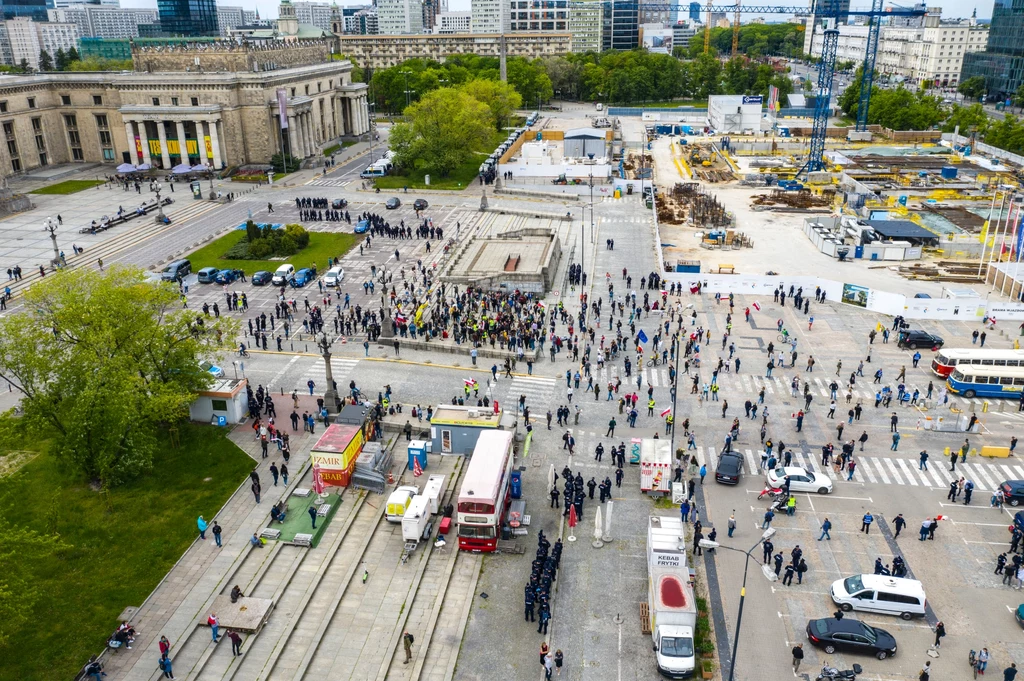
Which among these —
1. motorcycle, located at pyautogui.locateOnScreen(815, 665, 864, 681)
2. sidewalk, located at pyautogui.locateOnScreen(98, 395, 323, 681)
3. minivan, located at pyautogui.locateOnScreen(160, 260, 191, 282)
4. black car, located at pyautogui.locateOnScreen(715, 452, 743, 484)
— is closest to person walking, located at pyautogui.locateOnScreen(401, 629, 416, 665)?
sidewalk, located at pyautogui.locateOnScreen(98, 395, 323, 681)

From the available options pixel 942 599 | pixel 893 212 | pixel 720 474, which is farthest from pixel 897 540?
pixel 893 212

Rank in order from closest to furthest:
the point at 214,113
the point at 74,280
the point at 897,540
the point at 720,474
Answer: the point at 897,540 → the point at 720,474 → the point at 74,280 → the point at 214,113

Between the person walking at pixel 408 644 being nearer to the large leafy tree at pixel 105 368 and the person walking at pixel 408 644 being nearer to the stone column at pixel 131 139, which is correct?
the large leafy tree at pixel 105 368

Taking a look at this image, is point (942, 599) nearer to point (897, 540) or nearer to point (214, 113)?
point (897, 540)

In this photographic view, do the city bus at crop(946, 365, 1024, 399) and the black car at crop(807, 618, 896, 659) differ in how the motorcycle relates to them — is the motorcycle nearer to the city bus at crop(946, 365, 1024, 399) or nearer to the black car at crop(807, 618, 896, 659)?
the black car at crop(807, 618, 896, 659)

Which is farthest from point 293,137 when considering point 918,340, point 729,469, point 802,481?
point 802,481

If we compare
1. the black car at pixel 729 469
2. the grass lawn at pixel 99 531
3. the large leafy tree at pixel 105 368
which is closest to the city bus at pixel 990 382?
the black car at pixel 729 469
